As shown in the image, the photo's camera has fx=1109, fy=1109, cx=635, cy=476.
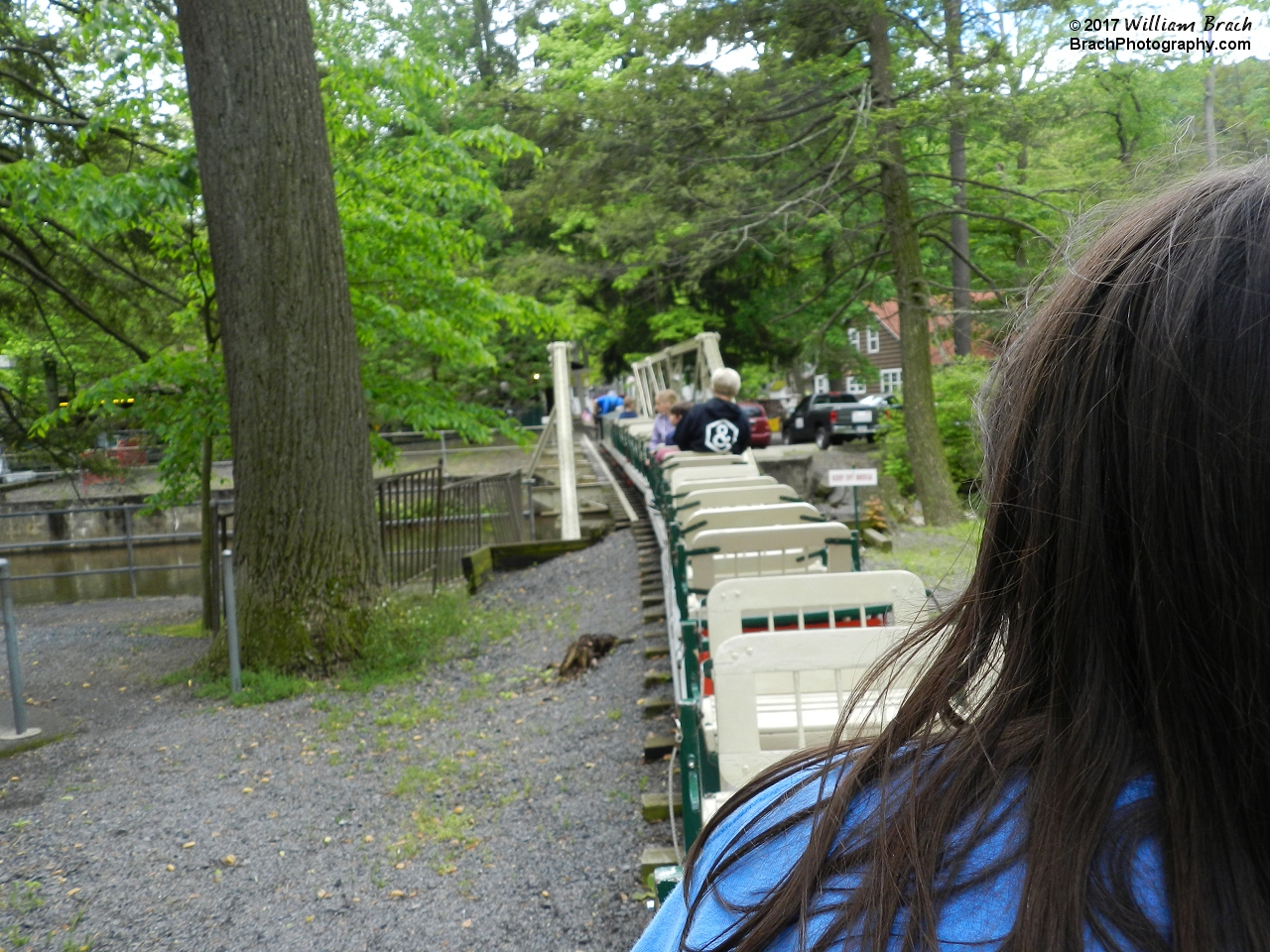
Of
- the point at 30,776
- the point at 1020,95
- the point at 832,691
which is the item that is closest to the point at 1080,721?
the point at 832,691

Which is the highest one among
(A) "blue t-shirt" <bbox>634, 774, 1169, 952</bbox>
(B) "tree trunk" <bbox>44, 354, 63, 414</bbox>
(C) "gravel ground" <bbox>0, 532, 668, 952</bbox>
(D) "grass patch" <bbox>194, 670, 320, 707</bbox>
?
(B) "tree trunk" <bbox>44, 354, 63, 414</bbox>

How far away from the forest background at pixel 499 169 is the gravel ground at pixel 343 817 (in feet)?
12.9

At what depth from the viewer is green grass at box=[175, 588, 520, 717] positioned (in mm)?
7773

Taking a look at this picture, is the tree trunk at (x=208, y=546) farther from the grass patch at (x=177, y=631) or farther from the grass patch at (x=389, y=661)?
the grass patch at (x=389, y=661)

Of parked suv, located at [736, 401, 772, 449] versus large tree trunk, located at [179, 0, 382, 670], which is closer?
large tree trunk, located at [179, 0, 382, 670]

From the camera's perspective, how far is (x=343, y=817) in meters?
5.44

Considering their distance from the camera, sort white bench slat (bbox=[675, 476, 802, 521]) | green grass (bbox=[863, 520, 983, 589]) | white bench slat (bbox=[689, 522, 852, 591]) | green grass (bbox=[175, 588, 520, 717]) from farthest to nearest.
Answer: green grass (bbox=[863, 520, 983, 589]) < white bench slat (bbox=[675, 476, 802, 521]) < green grass (bbox=[175, 588, 520, 717]) < white bench slat (bbox=[689, 522, 852, 591])

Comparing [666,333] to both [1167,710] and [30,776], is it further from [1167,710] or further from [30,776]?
[1167,710]

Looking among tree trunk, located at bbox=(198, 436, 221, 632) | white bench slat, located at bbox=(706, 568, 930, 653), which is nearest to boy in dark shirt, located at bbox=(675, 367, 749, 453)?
tree trunk, located at bbox=(198, 436, 221, 632)

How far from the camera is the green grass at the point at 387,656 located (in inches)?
306

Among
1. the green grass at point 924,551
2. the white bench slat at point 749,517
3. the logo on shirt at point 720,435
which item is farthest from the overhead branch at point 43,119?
the green grass at point 924,551

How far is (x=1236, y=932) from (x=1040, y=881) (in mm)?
111

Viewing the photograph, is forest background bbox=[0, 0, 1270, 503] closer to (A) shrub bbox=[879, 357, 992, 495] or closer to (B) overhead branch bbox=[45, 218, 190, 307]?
(B) overhead branch bbox=[45, 218, 190, 307]

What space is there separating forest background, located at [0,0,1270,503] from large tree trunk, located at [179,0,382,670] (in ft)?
3.24
